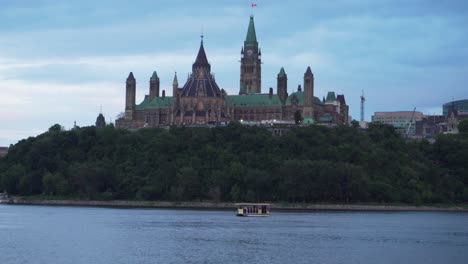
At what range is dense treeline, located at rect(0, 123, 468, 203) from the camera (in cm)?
15962

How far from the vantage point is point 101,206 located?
170500mm

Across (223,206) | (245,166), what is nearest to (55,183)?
(223,206)

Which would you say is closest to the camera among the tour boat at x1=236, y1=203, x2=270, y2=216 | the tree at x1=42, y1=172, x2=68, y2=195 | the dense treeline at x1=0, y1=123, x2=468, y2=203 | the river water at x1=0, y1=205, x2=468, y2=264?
the river water at x1=0, y1=205, x2=468, y2=264

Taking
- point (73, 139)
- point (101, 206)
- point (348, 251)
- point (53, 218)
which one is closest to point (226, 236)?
point (348, 251)

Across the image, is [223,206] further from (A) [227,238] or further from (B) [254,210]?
(A) [227,238]

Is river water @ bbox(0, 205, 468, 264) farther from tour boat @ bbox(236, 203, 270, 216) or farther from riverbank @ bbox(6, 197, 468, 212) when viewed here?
riverbank @ bbox(6, 197, 468, 212)

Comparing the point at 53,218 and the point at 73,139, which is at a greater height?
the point at 73,139

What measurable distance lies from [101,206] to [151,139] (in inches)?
944

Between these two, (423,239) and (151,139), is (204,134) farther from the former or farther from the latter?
(423,239)

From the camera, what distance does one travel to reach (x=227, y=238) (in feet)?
330

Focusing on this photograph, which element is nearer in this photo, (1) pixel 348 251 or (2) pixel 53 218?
(1) pixel 348 251

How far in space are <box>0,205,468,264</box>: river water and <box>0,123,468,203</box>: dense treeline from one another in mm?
16960

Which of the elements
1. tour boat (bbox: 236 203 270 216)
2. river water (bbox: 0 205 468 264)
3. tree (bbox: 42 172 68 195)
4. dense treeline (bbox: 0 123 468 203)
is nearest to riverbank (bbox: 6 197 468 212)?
dense treeline (bbox: 0 123 468 203)

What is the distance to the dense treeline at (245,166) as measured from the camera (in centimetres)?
15962
